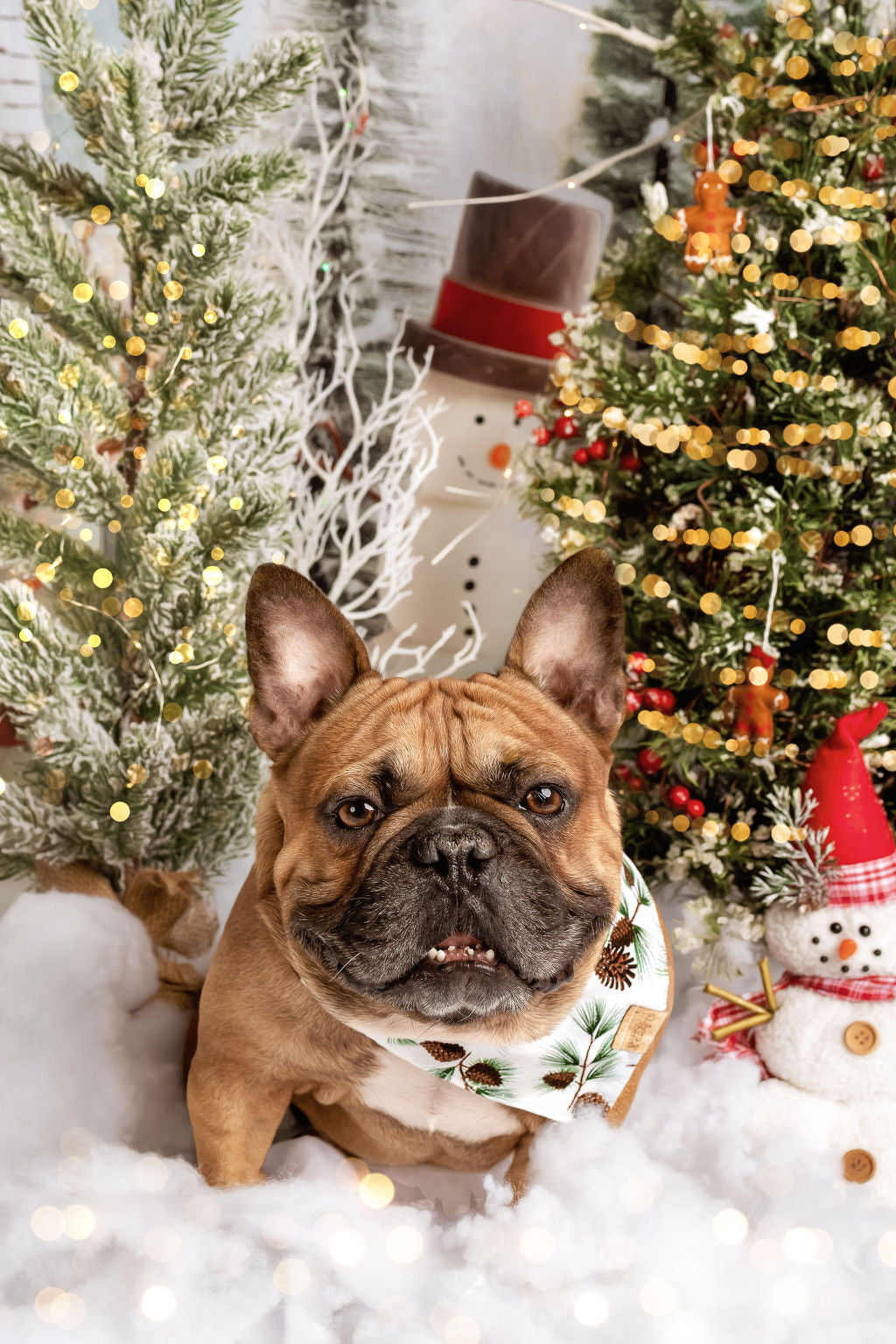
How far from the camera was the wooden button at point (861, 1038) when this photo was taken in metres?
1.56

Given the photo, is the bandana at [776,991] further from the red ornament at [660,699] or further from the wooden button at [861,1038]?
the red ornament at [660,699]

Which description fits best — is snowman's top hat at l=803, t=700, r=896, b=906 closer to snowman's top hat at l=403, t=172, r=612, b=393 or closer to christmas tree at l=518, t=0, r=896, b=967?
christmas tree at l=518, t=0, r=896, b=967

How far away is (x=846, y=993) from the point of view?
159cm

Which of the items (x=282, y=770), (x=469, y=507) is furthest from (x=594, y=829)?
(x=469, y=507)

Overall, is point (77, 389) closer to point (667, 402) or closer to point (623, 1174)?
point (667, 402)

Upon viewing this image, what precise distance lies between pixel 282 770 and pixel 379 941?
1.05 ft

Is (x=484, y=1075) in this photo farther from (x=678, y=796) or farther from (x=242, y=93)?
(x=242, y=93)

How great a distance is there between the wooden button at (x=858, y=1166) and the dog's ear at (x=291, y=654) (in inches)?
42.9

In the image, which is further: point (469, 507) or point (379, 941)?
point (469, 507)

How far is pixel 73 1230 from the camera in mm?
1203

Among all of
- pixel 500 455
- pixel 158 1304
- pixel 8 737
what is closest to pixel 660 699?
pixel 500 455

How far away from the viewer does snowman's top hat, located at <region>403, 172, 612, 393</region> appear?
2631 mm

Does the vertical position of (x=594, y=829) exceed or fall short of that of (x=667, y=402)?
it falls short

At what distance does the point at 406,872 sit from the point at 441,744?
0.21m
